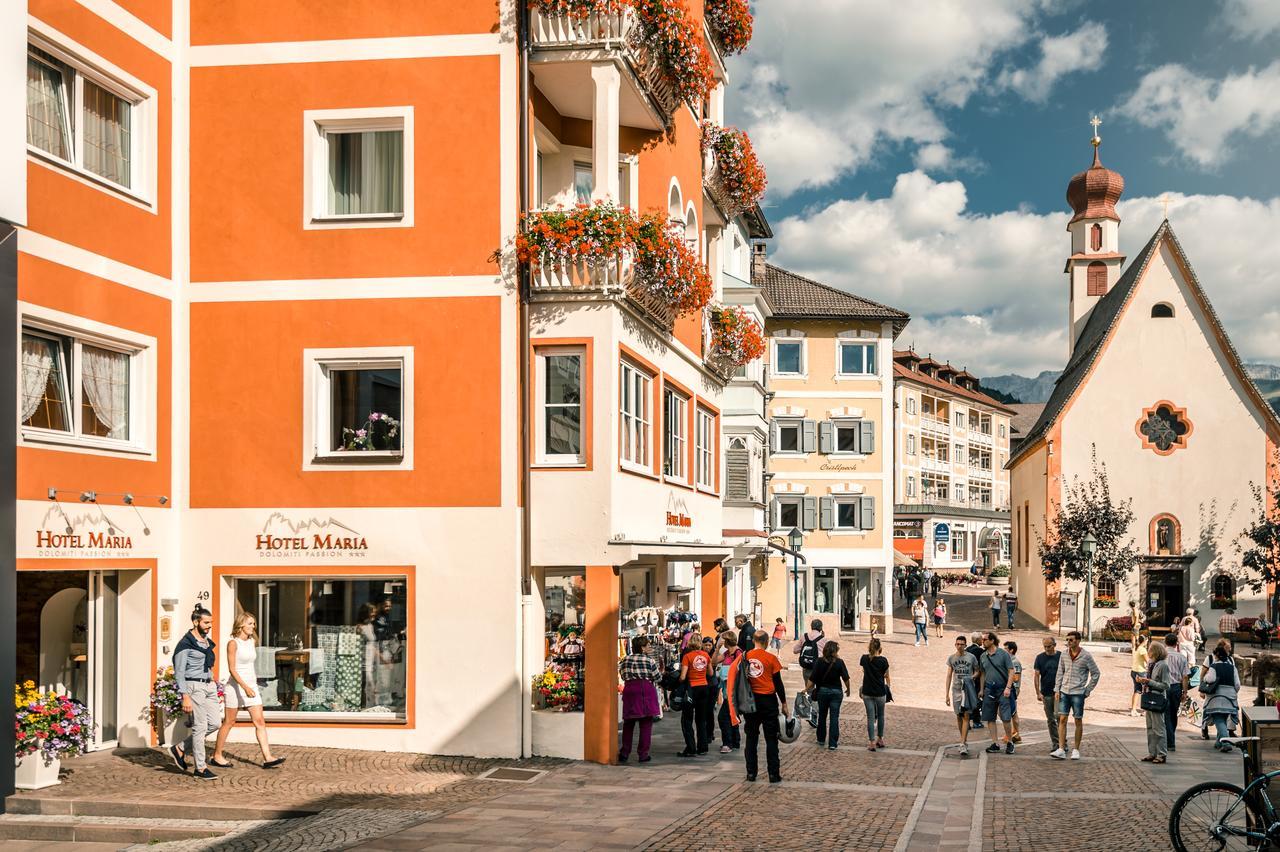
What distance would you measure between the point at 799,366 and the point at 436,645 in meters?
41.2

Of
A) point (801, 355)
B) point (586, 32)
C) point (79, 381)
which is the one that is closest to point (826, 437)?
point (801, 355)

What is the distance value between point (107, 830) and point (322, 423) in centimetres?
675

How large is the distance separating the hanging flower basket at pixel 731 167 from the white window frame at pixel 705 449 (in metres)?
4.39

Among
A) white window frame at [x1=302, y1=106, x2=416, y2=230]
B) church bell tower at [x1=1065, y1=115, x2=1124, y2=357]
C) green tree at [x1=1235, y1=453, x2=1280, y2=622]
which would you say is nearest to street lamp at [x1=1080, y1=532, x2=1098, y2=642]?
green tree at [x1=1235, y1=453, x2=1280, y2=622]

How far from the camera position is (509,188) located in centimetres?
1836

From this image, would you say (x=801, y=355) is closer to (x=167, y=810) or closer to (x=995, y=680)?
(x=995, y=680)

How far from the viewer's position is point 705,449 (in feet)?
87.3

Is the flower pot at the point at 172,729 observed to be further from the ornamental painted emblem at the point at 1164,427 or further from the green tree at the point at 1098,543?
the ornamental painted emblem at the point at 1164,427

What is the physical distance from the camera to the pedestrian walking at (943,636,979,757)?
67.1 ft

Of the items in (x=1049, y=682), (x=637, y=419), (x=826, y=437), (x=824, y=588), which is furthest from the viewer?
(x=826, y=437)

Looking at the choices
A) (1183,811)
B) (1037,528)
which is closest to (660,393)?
(1183,811)

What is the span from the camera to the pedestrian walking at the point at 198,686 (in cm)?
1586

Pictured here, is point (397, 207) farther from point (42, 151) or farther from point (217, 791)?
point (217, 791)

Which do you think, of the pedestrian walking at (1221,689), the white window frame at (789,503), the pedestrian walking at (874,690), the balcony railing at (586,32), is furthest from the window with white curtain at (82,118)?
the white window frame at (789,503)
